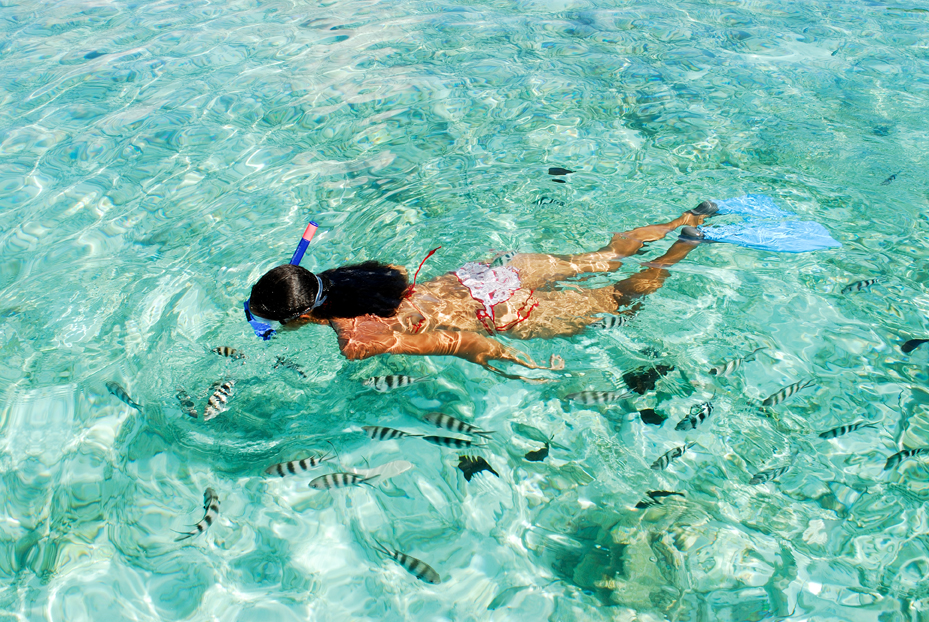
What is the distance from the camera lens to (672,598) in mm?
3438

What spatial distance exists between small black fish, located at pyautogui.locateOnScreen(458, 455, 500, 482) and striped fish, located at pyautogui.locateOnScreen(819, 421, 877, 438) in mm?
2288

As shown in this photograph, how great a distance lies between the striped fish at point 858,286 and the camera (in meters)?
5.06

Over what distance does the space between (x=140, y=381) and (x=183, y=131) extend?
4.78 meters

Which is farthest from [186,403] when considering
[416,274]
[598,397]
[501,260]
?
[598,397]

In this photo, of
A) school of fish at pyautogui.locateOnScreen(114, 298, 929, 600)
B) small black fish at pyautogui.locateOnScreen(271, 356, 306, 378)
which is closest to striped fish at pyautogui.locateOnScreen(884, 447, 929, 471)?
school of fish at pyautogui.locateOnScreen(114, 298, 929, 600)

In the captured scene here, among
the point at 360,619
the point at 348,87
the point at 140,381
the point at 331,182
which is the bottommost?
the point at 360,619

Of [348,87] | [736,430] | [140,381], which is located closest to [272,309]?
[140,381]

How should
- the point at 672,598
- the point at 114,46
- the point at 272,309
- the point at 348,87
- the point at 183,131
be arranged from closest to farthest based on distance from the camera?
the point at 672,598 < the point at 272,309 < the point at 183,131 < the point at 348,87 < the point at 114,46

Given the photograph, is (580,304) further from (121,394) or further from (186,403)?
(121,394)

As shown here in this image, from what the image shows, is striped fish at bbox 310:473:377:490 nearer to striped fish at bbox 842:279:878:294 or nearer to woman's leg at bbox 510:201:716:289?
woman's leg at bbox 510:201:716:289

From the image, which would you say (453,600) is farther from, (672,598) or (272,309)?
(272,309)

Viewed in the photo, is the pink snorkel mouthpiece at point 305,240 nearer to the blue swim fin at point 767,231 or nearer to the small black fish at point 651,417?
the small black fish at point 651,417

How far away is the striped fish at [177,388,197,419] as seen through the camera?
4.57m

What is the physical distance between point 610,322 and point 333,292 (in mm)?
2206
